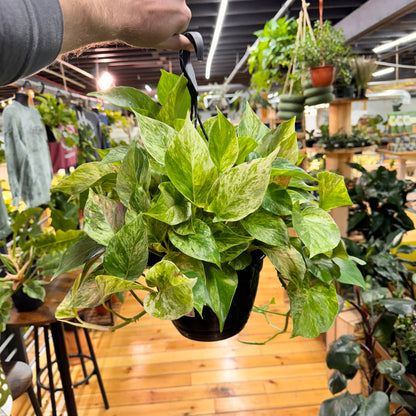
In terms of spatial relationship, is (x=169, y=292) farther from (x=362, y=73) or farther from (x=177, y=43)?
(x=362, y=73)

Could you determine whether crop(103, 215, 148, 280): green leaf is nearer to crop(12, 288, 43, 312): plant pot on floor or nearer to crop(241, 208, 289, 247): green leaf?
crop(241, 208, 289, 247): green leaf

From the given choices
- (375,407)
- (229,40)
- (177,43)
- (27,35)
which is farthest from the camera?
(229,40)

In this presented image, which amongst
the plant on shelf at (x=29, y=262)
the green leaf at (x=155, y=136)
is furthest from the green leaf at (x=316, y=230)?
the plant on shelf at (x=29, y=262)

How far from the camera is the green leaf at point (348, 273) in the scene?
2.13 ft

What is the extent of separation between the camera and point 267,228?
22.6 inches

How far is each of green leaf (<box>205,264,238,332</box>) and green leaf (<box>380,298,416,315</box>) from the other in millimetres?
1322

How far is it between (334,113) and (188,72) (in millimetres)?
2705

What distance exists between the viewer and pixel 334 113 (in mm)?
3045

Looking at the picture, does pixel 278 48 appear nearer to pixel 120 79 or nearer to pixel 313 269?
pixel 313 269

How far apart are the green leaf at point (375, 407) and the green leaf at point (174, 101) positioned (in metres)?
1.35

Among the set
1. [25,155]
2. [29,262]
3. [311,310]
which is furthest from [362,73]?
[311,310]

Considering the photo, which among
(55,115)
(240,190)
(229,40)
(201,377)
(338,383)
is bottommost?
(201,377)

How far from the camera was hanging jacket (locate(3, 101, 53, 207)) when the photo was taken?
7.82ft

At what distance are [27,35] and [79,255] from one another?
32 centimetres
